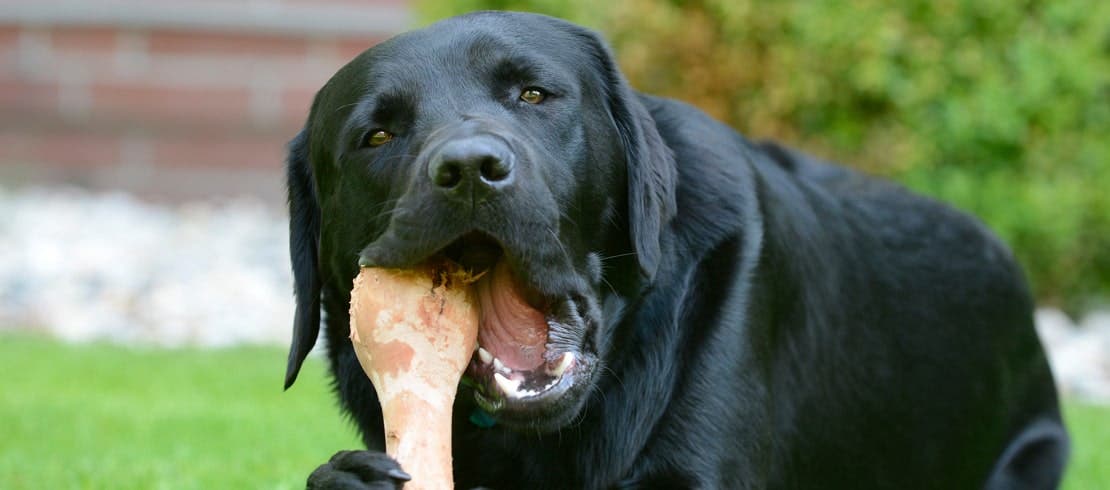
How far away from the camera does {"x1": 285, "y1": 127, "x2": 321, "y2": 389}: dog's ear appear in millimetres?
3377

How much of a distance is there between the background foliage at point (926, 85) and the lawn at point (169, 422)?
73.2 inches

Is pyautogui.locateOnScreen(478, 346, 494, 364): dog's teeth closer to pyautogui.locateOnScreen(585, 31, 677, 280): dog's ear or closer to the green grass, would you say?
pyautogui.locateOnScreen(585, 31, 677, 280): dog's ear

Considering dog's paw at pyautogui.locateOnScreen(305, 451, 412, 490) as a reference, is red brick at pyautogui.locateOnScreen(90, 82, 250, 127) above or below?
below

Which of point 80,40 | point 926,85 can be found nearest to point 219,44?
point 80,40

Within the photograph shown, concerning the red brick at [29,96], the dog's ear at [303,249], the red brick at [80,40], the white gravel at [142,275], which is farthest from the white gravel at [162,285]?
the dog's ear at [303,249]

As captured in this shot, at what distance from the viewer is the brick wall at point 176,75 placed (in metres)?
12.7

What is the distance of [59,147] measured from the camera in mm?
12930

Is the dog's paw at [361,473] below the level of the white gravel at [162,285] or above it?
above

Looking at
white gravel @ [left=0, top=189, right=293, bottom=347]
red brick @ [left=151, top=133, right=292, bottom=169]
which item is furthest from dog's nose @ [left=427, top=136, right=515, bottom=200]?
red brick @ [left=151, top=133, right=292, bottom=169]

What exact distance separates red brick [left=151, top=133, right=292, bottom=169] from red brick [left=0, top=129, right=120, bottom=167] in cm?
45

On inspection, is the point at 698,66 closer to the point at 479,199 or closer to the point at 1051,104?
the point at 1051,104

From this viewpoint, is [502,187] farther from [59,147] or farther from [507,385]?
[59,147]

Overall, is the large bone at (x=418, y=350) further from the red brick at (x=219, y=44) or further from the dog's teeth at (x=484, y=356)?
the red brick at (x=219, y=44)

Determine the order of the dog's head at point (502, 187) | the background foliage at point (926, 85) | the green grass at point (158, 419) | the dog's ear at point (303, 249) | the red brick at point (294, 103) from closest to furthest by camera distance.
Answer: the dog's head at point (502, 187), the dog's ear at point (303, 249), the green grass at point (158, 419), the background foliage at point (926, 85), the red brick at point (294, 103)
